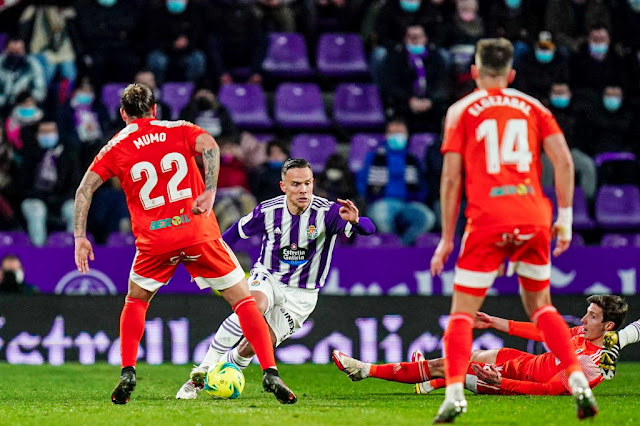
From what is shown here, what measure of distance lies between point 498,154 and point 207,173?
2.09 m

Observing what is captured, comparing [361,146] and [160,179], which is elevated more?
[160,179]

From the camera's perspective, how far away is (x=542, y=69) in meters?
15.7

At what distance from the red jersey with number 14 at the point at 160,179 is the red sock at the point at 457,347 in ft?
6.67

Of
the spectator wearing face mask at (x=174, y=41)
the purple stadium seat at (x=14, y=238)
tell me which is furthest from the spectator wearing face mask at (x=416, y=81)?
the purple stadium seat at (x=14, y=238)

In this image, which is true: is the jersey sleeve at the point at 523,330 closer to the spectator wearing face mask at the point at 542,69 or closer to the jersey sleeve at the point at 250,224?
the jersey sleeve at the point at 250,224

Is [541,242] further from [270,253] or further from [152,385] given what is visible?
[152,385]

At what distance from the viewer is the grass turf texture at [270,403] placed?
6457 mm

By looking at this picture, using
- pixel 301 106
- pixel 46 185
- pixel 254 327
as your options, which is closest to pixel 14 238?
pixel 46 185

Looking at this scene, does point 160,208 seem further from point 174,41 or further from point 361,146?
point 174,41

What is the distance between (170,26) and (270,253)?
851 centimetres

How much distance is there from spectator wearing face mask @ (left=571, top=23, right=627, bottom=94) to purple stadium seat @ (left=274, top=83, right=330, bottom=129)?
11.9ft

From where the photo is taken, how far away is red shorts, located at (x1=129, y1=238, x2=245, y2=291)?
7.36 meters

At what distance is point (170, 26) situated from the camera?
16344mm

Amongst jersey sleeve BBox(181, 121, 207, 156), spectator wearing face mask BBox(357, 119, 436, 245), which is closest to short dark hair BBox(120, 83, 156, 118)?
jersey sleeve BBox(181, 121, 207, 156)
